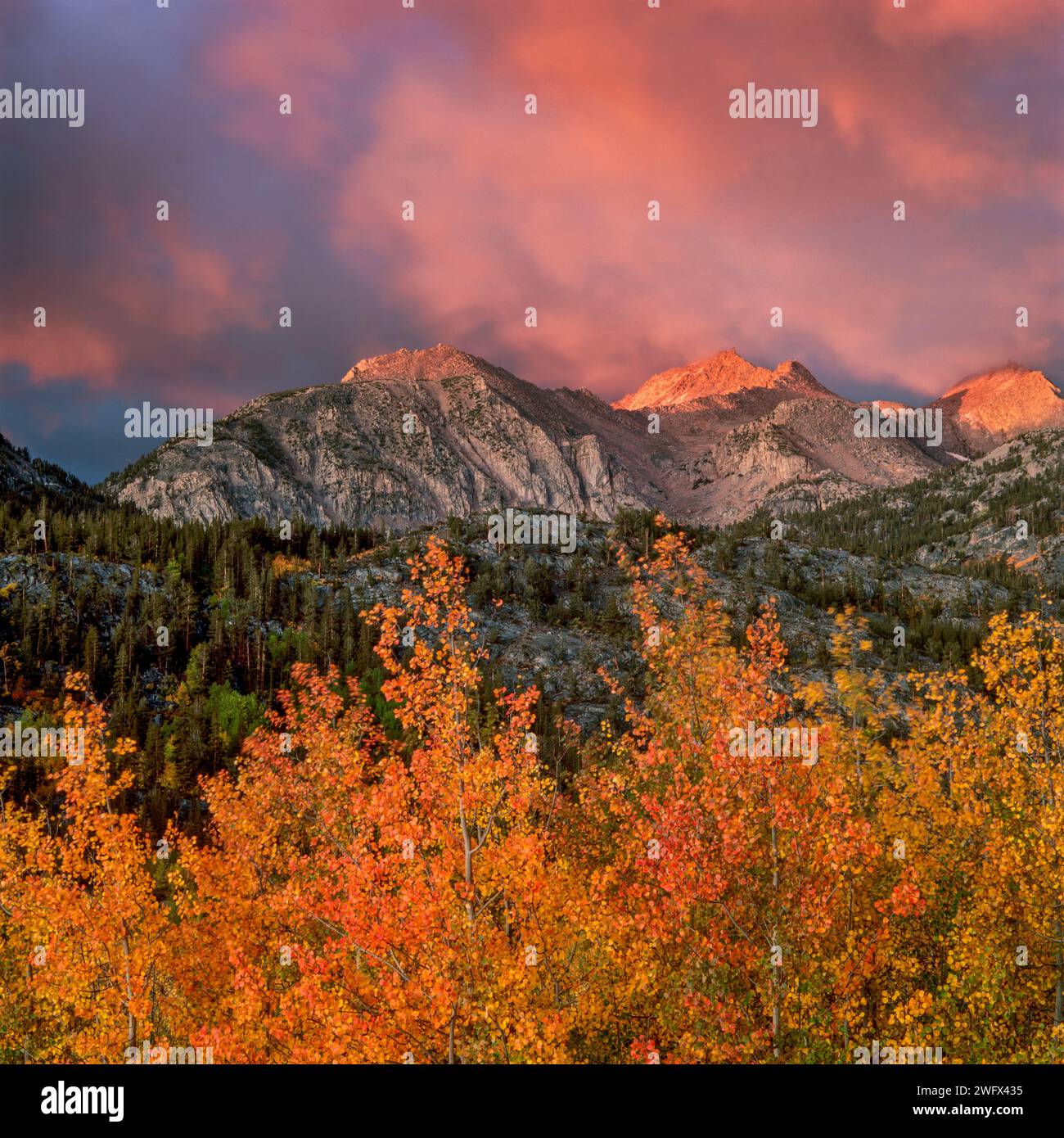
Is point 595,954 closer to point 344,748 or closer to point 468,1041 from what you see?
point 468,1041

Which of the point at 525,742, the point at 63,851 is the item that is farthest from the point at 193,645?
the point at 525,742

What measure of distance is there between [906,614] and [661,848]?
19805cm

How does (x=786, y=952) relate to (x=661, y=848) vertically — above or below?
below

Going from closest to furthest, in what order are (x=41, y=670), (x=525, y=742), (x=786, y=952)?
1. (x=786, y=952)
2. (x=525, y=742)
3. (x=41, y=670)

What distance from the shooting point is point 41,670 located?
10875 cm

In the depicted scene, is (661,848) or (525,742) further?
(525,742)

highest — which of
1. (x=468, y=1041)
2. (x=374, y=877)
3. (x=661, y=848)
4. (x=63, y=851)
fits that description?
(x=661, y=848)

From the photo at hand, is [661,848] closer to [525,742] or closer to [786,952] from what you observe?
[786,952]
